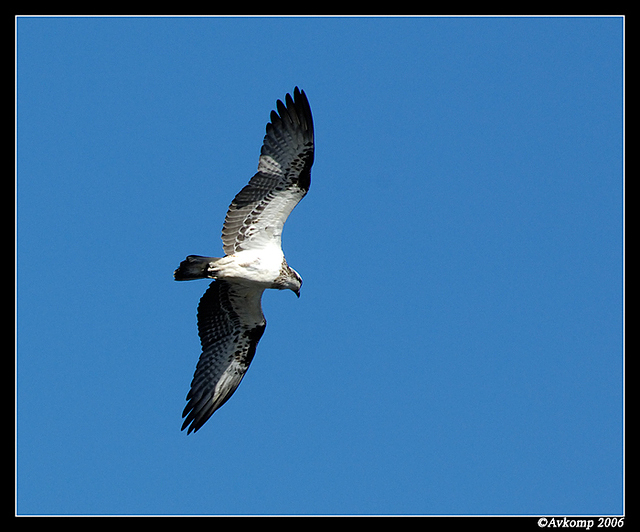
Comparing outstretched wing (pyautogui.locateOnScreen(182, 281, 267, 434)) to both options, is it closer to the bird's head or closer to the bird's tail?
the bird's head

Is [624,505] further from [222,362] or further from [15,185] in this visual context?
[15,185]

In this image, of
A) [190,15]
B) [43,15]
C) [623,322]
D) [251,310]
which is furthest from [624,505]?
[43,15]

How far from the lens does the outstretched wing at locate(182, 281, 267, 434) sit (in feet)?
44.8

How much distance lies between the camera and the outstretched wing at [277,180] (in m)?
12.8

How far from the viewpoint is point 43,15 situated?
12555 millimetres

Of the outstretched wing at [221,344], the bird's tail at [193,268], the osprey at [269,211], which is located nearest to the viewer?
the bird's tail at [193,268]

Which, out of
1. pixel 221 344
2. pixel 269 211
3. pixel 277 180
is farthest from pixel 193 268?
pixel 221 344

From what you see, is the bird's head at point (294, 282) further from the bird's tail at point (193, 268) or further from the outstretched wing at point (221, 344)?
the bird's tail at point (193, 268)

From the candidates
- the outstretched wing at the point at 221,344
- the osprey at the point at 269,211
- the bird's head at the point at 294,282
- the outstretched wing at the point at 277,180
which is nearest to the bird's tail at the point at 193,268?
the osprey at the point at 269,211

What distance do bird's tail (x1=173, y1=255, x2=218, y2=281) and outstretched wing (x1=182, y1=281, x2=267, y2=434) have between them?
2.70 feet

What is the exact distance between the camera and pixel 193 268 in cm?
1266

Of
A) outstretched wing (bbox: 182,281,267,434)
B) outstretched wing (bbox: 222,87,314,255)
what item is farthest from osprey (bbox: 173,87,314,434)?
outstretched wing (bbox: 182,281,267,434)

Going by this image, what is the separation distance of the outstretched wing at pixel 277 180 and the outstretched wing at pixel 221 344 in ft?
3.40

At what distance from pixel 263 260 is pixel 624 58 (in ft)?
19.8
